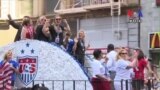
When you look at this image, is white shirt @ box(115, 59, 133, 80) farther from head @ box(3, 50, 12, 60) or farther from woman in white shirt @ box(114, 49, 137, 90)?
head @ box(3, 50, 12, 60)

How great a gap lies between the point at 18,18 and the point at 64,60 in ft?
76.7

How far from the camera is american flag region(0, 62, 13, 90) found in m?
11.8

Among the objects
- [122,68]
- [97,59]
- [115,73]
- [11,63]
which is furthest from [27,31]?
[122,68]

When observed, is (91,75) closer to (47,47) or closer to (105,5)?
(47,47)

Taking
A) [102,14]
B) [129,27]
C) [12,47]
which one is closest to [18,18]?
[102,14]

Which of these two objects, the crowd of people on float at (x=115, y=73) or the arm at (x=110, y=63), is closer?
the crowd of people on float at (x=115, y=73)

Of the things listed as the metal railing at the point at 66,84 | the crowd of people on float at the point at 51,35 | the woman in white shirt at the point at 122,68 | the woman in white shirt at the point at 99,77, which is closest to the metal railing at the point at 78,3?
the crowd of people on float at the point at 51,35

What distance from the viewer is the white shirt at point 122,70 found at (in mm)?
12125

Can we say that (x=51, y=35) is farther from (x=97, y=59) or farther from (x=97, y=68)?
(x=97, y=68)

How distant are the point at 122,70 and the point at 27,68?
223 cm

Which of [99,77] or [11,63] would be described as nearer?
[99,77]

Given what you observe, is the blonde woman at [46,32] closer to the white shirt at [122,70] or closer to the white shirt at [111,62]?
the white shirt at [111,62]

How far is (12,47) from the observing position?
42.1ft

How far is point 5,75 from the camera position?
39.0ft
